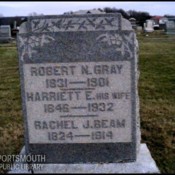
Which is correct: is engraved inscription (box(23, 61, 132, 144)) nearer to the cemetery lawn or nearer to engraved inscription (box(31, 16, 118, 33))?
engraved inscription (box(31, 16, 118, 33))

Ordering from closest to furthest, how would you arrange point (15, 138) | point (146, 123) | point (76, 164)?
1. point (76, 164)
2. point (15, 138)
3. point (146, 123)

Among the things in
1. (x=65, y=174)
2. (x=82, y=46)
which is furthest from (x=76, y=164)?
(x=82, y=46)

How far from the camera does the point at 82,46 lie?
3.39 metres

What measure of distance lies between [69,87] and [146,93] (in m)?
3.53

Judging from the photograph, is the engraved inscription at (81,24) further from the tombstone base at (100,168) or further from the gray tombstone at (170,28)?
the gray tombstone at (170,28)

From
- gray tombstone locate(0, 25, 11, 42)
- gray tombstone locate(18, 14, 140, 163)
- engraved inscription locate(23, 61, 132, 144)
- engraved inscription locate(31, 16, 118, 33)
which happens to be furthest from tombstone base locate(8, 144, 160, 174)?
gray tombstone locate(0, 25, 11, 42)

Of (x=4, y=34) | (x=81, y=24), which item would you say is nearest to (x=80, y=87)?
(x=81, y=24)

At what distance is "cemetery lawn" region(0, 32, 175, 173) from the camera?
423cm

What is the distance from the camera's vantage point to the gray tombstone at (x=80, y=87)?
11.1 ft

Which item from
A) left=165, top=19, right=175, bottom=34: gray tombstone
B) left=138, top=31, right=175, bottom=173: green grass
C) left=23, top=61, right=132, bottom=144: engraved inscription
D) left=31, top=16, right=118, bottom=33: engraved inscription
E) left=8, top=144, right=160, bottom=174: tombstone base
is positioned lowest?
left=165, top=19, right=175, bottom=34: gray tombstone

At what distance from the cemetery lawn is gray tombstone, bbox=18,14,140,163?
0.60 m

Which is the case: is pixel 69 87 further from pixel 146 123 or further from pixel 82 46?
pixel 146 123

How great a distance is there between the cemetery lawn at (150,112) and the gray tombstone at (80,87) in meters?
0.60

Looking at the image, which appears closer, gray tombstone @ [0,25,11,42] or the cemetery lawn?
the cemetery lawn
